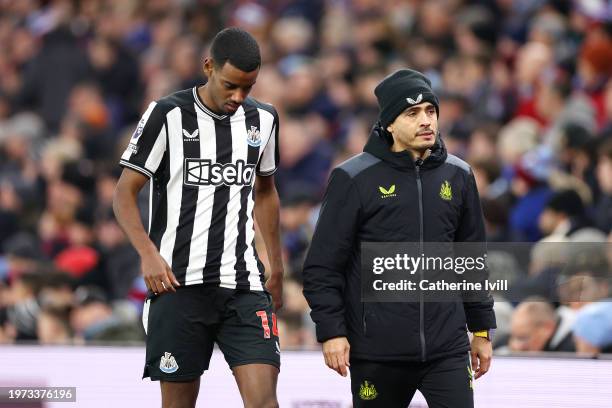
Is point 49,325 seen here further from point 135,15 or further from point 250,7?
point 135,15

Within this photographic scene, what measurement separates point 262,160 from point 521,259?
7.36 ft

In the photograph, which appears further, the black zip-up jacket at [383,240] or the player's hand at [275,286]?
the player's hand at [275,286]

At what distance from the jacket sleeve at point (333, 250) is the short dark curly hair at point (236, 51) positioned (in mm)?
604

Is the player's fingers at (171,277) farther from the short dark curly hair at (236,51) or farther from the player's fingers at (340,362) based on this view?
the short dark curly hair at (236,51)

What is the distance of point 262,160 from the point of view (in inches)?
253

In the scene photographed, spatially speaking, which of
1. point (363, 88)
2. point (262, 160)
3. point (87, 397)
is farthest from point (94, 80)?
point (262, 160)

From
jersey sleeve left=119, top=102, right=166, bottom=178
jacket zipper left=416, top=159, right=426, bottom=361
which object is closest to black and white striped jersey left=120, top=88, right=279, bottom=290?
jersey sleeve left=119, top=102, right=166, bottom=178

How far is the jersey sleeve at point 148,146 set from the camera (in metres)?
6.13

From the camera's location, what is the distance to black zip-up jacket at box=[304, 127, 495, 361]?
584 centimetres

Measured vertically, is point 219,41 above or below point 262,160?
above

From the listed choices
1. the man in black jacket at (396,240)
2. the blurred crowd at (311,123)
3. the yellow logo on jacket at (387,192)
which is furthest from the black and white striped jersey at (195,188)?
the blurred crowd at (311,123)

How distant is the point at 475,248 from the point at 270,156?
3.46 ft

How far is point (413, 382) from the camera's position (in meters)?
5.96

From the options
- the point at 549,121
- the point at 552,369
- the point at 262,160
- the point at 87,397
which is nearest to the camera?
the point at 262,160
